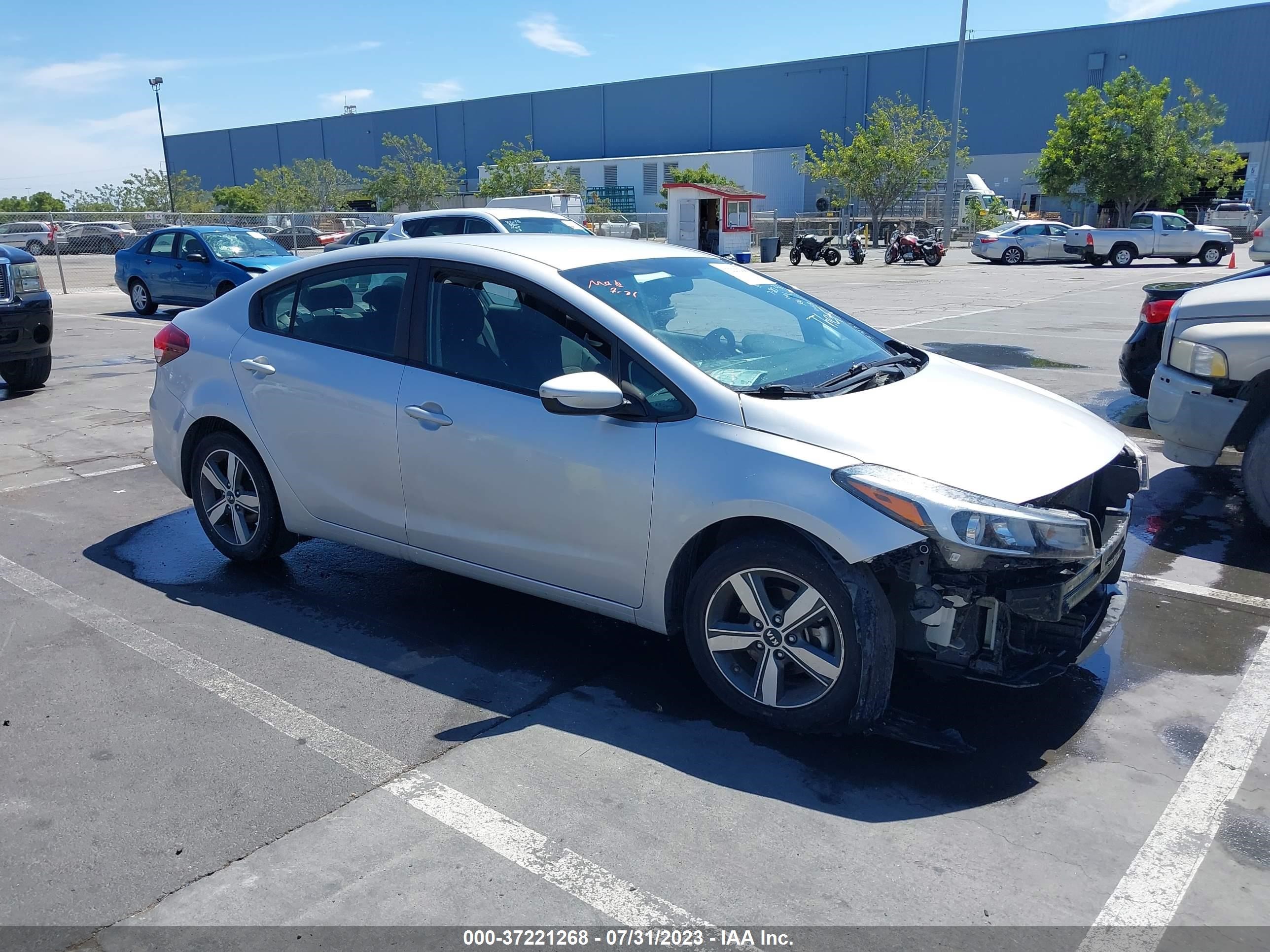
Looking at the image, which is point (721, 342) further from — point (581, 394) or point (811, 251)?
point (811, 251)

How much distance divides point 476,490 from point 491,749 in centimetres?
113

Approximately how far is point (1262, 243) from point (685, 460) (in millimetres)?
10838

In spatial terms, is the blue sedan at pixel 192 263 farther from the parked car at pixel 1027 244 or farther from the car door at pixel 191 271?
the parked car at pixel 1027 244

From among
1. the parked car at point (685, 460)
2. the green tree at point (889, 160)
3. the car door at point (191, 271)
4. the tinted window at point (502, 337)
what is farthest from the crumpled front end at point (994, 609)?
the green tree at point (889, 160)

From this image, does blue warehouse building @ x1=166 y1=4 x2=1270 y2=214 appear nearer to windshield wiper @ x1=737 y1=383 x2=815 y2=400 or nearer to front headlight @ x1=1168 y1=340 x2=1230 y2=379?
front headlight @ x1=1168 y1=340 x2=1230 y2=379

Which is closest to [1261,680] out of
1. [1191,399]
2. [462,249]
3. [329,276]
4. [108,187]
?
[1191,399]

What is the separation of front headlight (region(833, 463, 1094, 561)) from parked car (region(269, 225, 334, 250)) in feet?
106

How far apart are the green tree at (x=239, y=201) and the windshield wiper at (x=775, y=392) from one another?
5630 cm

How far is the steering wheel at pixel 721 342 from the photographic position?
414 cm

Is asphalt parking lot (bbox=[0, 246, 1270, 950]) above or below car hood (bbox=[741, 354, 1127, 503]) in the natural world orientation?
below

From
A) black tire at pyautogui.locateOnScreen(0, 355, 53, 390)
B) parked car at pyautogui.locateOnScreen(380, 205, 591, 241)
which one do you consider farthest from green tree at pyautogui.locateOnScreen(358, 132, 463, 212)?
black tire at pyautogui.locateOnScreen(0, 355, 53, 390)

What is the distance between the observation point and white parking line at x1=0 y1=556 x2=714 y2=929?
2.82 meters

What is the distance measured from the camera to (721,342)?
4.23 meters

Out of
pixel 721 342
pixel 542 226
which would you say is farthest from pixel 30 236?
pixel 721 342
